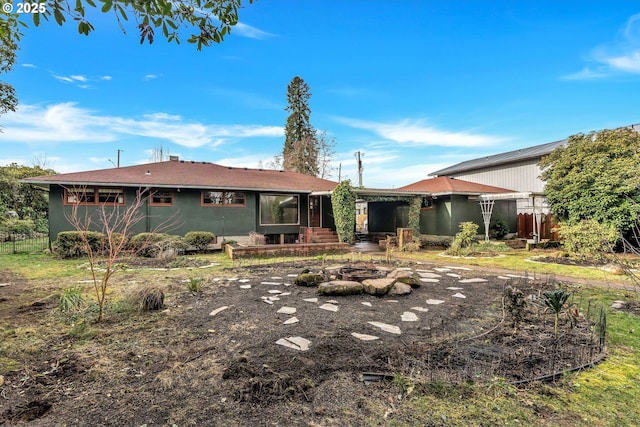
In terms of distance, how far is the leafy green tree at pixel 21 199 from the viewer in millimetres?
17609

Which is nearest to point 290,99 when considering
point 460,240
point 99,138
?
point 99,138

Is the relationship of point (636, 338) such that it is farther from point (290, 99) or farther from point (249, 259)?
point (290, 99)

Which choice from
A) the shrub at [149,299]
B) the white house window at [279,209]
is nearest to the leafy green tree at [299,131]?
the white house window at [279,209]

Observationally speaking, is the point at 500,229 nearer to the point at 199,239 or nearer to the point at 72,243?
the point at 199,239

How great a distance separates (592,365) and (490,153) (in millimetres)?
25062

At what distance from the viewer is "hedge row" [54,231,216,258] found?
10.0 metres

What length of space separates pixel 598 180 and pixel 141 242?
16.8 metres

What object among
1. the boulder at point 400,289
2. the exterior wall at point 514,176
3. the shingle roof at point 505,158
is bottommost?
the boulder at point 400,289

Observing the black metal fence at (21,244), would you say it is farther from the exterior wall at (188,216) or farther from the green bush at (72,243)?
the green bush at (72,243)

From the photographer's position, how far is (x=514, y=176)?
2011cm

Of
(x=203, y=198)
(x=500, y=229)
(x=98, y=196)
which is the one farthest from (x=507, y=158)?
(x=98, y=196)

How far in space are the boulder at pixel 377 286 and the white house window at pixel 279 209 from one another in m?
9.64

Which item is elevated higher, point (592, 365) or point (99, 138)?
point (99, 138)

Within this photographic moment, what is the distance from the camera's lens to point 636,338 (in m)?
3.48
